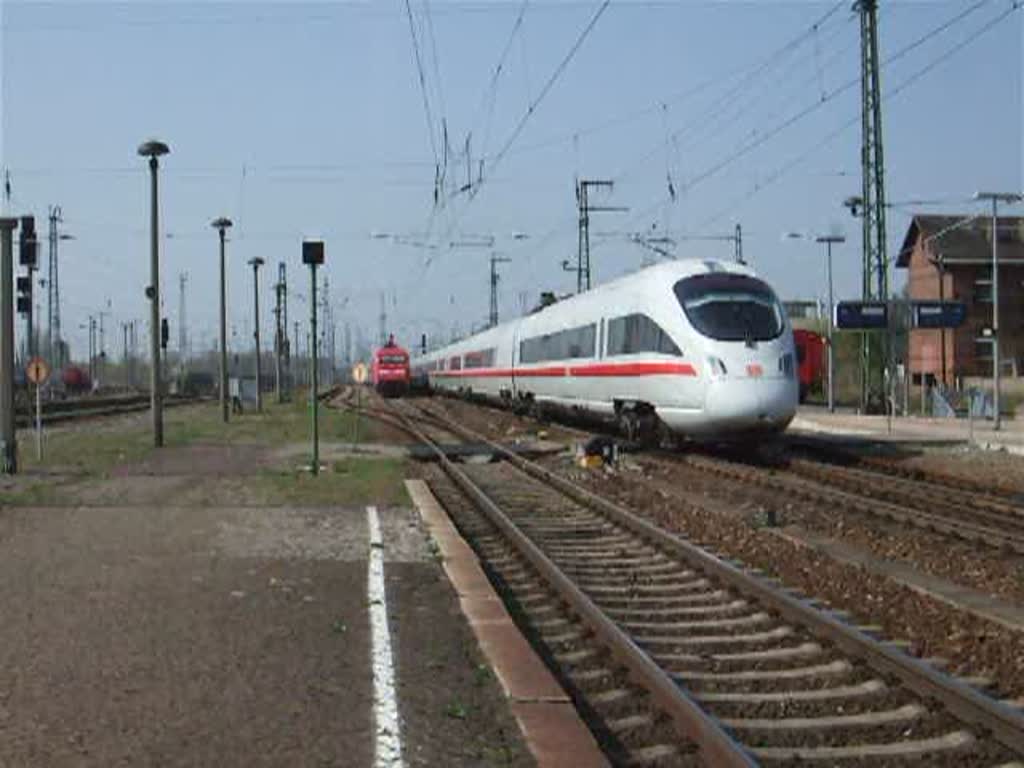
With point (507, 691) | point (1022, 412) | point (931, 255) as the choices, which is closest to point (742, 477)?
point (507, 691)

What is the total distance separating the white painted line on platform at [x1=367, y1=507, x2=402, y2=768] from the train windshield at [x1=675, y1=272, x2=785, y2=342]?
10.5 meters

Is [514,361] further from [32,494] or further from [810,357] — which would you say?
[32,494]

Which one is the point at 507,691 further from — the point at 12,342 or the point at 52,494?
the point at 12,342

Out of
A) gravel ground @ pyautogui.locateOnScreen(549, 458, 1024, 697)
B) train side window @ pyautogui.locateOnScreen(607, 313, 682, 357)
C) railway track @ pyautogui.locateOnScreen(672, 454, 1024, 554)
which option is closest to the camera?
gravel ground @ pyautogui.locateOnScreen(549, 458, 1024, 697)

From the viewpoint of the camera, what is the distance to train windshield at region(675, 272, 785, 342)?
800 inches

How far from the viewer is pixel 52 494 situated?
16.5 meters

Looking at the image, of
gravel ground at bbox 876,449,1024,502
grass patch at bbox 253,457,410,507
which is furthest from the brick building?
grass patch at bbox 253,457,410,507

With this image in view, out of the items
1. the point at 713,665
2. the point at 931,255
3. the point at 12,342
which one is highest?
the point at 931,255

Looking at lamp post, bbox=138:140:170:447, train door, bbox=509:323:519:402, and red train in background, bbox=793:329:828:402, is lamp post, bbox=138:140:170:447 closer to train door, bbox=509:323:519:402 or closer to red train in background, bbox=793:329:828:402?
train door, bbox=509:323:519:402

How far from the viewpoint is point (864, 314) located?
104ft

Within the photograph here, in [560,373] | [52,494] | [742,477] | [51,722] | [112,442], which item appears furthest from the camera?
[560,373]

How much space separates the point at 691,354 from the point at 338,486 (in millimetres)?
6018

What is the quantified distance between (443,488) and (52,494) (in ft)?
18.1

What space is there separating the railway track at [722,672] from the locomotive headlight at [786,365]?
335 inches
